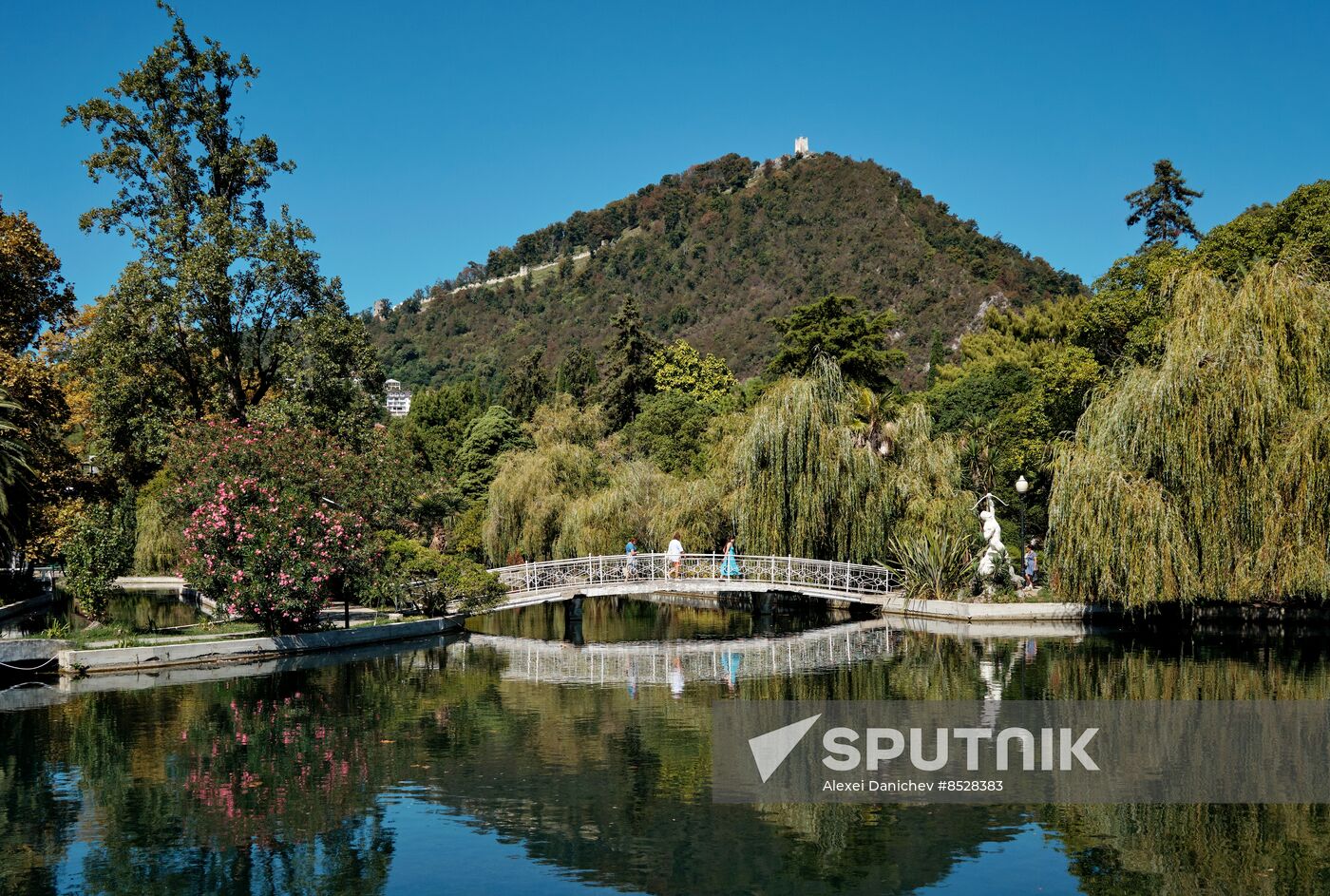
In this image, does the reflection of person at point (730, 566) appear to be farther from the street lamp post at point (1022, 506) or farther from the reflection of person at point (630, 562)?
the street lamp post at point (1022, 506)

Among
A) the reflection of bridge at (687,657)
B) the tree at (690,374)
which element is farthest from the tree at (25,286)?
the tree at (690,374)

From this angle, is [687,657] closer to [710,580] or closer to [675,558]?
[710,580]

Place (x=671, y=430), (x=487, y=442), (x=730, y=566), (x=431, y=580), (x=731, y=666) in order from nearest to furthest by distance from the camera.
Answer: (x=731, y=666)
(x=431, y=580)
(x=730, y=566)
(x=671, y=430)
(x=487, y=442)

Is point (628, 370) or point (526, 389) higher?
point (526, 389)

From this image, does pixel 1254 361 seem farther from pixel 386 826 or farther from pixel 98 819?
pixel 98 819

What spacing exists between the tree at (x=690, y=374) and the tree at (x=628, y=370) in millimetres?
911

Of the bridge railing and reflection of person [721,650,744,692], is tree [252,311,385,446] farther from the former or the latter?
reflection of person [721,650,744,692]

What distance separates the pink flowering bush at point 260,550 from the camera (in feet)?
81.0

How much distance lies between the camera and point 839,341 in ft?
180

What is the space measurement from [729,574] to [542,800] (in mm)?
19569

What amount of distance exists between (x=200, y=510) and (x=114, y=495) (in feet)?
41.7

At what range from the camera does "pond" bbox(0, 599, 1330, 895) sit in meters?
10.6

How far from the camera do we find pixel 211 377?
32344 millimetres

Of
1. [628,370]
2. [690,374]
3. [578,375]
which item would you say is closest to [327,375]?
[628,370]
